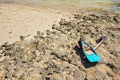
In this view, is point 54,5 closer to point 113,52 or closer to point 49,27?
point 49,27

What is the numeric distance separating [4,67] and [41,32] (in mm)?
5488

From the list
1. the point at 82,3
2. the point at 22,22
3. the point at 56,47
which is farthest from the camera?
the point at 82,3

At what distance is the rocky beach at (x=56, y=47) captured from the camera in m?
11.3

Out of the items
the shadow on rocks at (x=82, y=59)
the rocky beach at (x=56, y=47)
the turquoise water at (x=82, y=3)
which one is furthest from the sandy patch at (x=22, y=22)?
the turquoise water at (x=82, y=3)

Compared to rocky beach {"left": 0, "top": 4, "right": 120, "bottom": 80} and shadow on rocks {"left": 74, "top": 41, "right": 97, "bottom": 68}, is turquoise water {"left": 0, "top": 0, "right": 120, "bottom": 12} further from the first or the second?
shadow on rocks {"left": 74, "top": 41, "right": 97, "bottom": 68}

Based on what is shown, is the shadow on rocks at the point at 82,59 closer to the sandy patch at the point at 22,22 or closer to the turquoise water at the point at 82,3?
the sandy patch at the point at 22,22

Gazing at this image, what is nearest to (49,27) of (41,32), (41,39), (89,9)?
(41,32)

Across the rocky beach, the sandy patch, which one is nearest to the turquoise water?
the sandy patch

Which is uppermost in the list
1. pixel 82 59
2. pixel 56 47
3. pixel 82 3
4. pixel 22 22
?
pixel 82 3

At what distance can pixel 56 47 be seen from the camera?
14.0 m

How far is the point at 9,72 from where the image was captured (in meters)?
11.3

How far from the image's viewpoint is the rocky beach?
11.3 meters

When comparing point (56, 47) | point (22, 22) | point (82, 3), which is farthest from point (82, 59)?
point (82, 3)

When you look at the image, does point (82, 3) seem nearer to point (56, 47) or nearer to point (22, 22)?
point (22, 22)
